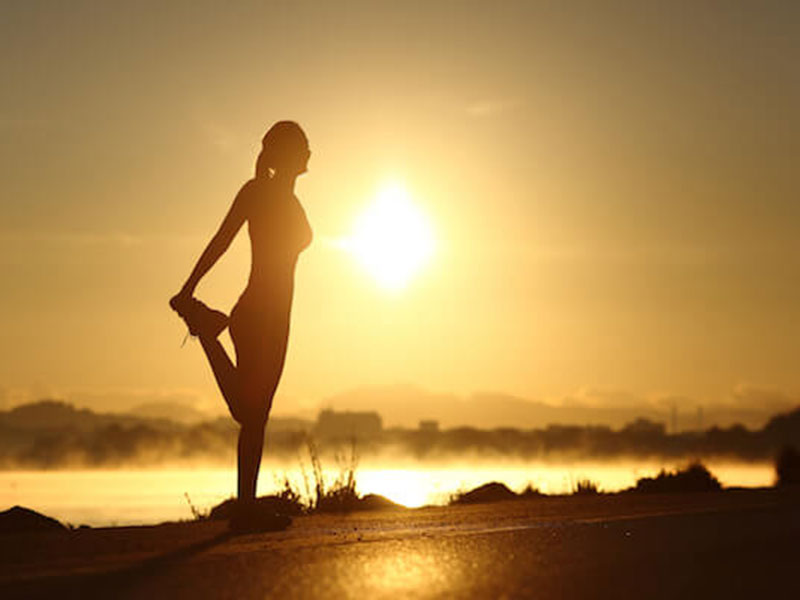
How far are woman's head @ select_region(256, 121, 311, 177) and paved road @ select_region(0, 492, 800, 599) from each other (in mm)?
2774

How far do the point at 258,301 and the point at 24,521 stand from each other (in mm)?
4075

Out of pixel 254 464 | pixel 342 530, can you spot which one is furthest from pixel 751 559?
pixel 254 464

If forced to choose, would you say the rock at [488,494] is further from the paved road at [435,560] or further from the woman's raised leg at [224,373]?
the woman's raised leg at [224,373]

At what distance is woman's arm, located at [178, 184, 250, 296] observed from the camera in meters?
10.3

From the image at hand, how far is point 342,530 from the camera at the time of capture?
383 inches

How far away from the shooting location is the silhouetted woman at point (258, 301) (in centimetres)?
1032

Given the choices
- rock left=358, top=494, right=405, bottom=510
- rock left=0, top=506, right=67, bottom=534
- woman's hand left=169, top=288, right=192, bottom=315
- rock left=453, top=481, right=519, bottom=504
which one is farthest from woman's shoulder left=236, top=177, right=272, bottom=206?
rock left=453, top=481, right=519, bottom=504

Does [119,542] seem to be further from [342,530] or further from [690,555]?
[690,555]

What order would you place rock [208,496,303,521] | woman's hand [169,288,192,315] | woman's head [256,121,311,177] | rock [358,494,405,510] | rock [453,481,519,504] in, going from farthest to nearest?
rock [453,481,519,504]
rock [358,494,405,510]
rock [208,496,303,521]
woman's head [256,121,311,177]
woman's hand [169,288,192,315]

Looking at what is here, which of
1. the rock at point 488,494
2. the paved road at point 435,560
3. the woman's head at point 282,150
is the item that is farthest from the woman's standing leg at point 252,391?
the rock at point 488,494

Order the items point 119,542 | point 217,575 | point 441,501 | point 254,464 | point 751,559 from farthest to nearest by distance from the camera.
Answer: point 441,501
point 254,464
point 119,542
point 751,559
point 217,575

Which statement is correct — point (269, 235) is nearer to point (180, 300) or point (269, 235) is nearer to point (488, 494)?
point (180, 300)

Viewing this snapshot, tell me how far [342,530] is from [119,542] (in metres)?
1.65

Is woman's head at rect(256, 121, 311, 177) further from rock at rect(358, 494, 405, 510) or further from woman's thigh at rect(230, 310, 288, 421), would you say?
rock at rect(358, 494, 405, 510)
